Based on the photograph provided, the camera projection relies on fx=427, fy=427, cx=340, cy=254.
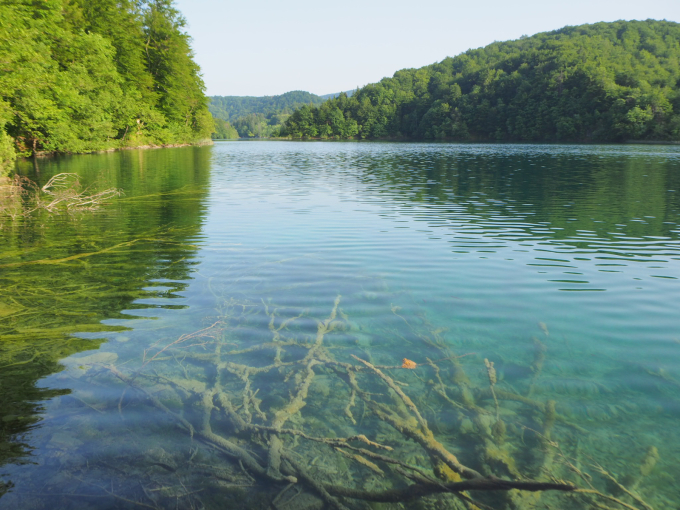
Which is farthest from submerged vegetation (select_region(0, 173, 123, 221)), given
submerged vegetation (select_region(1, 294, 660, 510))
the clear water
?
submerged vegetation (select_region(1, 294, 660, 510))

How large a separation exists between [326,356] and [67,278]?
5.21 meters

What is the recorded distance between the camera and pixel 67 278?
7223 millimetres

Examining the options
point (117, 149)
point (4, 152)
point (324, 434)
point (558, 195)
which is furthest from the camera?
point (117, 149)

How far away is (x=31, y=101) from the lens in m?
24.9

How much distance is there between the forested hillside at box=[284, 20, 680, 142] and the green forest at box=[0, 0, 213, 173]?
243ft

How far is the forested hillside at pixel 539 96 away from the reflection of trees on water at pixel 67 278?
91.7 metres

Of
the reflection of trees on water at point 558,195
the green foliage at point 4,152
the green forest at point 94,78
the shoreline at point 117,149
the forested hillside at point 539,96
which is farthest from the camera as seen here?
the forested hillside at point 539,96

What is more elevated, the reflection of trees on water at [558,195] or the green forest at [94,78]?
the green forest at [94,78]

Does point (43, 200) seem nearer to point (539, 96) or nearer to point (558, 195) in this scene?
point (558, 195)

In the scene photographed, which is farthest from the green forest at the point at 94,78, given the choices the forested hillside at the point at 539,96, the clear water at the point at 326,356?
the forested hillside at the point at 539,96

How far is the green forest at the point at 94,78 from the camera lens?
68.4 ft

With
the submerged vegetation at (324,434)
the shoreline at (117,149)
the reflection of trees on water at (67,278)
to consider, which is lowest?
the submerged vegetation at (324,434)

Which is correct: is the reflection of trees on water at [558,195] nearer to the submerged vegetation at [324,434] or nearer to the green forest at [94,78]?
the submerged vegetation at [324,434]

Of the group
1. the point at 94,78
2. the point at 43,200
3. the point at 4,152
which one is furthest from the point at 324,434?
the point at 94,78
